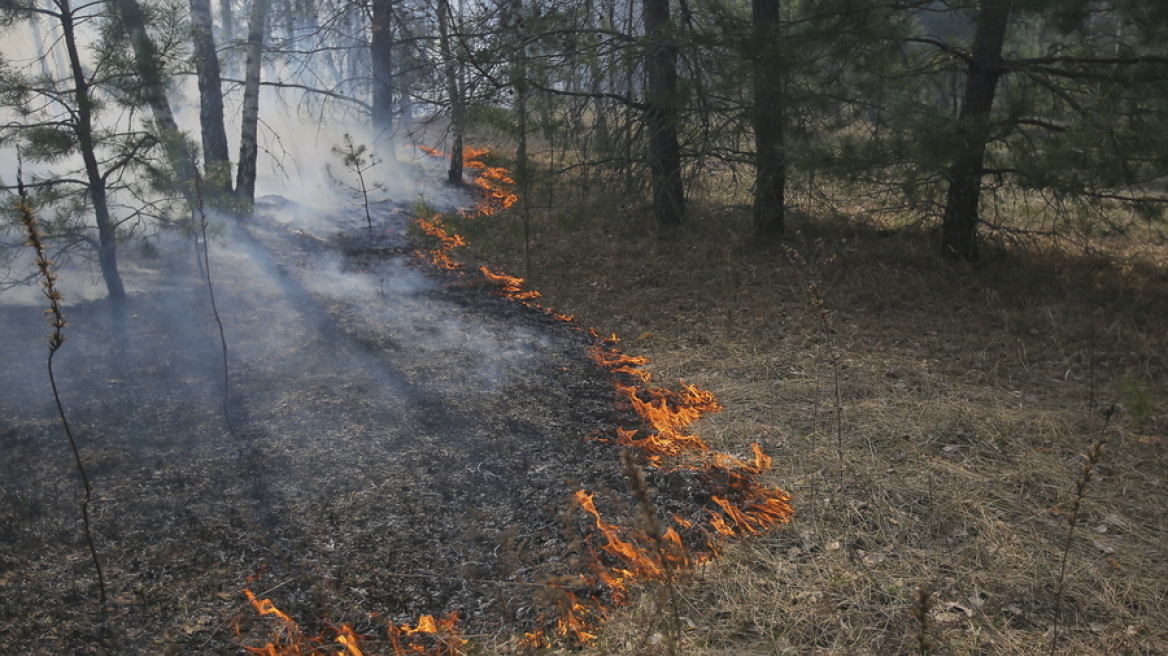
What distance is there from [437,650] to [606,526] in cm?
106

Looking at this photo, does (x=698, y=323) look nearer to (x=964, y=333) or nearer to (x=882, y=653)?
(x=964, y=333)

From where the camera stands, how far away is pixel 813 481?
13.3 ft

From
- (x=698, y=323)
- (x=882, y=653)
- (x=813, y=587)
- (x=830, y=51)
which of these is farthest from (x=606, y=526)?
(x=830, y=51)

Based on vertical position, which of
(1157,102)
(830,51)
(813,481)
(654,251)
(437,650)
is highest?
(830,51)

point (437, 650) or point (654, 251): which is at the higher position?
point (654, 251)

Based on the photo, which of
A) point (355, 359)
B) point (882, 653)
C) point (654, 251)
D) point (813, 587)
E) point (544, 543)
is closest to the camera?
point (882, 653)

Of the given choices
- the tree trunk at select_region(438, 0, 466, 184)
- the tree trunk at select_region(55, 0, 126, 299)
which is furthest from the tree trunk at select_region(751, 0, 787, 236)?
the tree trunk at select_region(55, 0, 126, 299)

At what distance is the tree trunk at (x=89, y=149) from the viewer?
6.15 metres

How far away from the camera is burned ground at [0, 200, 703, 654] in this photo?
10.9 feet

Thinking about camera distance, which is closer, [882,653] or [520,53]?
[882,653]

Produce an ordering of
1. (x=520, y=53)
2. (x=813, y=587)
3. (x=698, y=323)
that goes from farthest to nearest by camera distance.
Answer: (x=520, y=53), (x=698, y=323), (x=813, y=587)

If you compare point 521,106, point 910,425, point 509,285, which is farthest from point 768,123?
point 910,425

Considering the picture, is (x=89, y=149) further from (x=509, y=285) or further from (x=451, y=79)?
(x=509, y=285)

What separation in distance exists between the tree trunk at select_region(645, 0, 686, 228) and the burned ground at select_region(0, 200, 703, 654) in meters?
2.71
